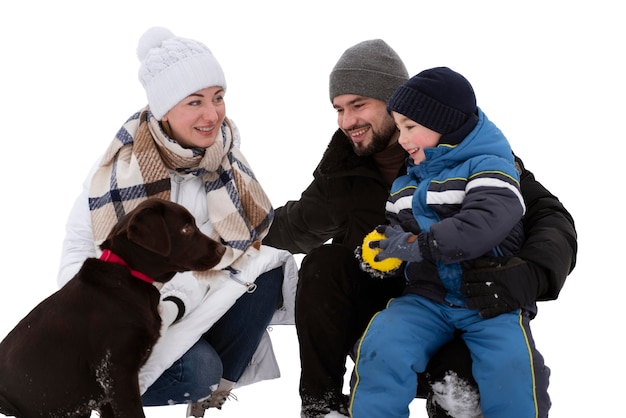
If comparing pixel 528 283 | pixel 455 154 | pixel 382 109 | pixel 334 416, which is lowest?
pixel 334 416

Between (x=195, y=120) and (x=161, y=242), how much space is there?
0.66 metres

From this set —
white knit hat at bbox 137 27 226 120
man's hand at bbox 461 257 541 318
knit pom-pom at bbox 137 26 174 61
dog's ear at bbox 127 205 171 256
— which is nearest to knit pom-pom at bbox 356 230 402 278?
man's hand at bbox 461 257 541 318

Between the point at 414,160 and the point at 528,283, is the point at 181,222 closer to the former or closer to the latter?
the point at 414,160

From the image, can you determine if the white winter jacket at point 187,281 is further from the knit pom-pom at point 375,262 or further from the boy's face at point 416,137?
the boy's face at point 416,137

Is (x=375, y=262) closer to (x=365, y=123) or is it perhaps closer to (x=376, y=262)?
(x=376, y=262)

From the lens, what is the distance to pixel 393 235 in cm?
283

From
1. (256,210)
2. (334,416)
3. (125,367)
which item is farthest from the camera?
(256,210)

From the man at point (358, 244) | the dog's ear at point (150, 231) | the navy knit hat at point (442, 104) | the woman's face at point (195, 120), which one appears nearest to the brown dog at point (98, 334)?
the dog's ear at point (150, 231)

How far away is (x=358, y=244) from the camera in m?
3.46

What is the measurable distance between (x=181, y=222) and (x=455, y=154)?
94cm

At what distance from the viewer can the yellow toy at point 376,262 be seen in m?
2.91

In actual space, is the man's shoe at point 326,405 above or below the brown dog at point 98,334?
below

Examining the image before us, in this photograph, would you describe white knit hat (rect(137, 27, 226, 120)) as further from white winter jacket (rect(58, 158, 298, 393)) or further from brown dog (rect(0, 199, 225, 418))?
brown dog (rect(0, 199, 225, 418))

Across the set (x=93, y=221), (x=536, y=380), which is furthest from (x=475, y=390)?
(x=93, y=221)
